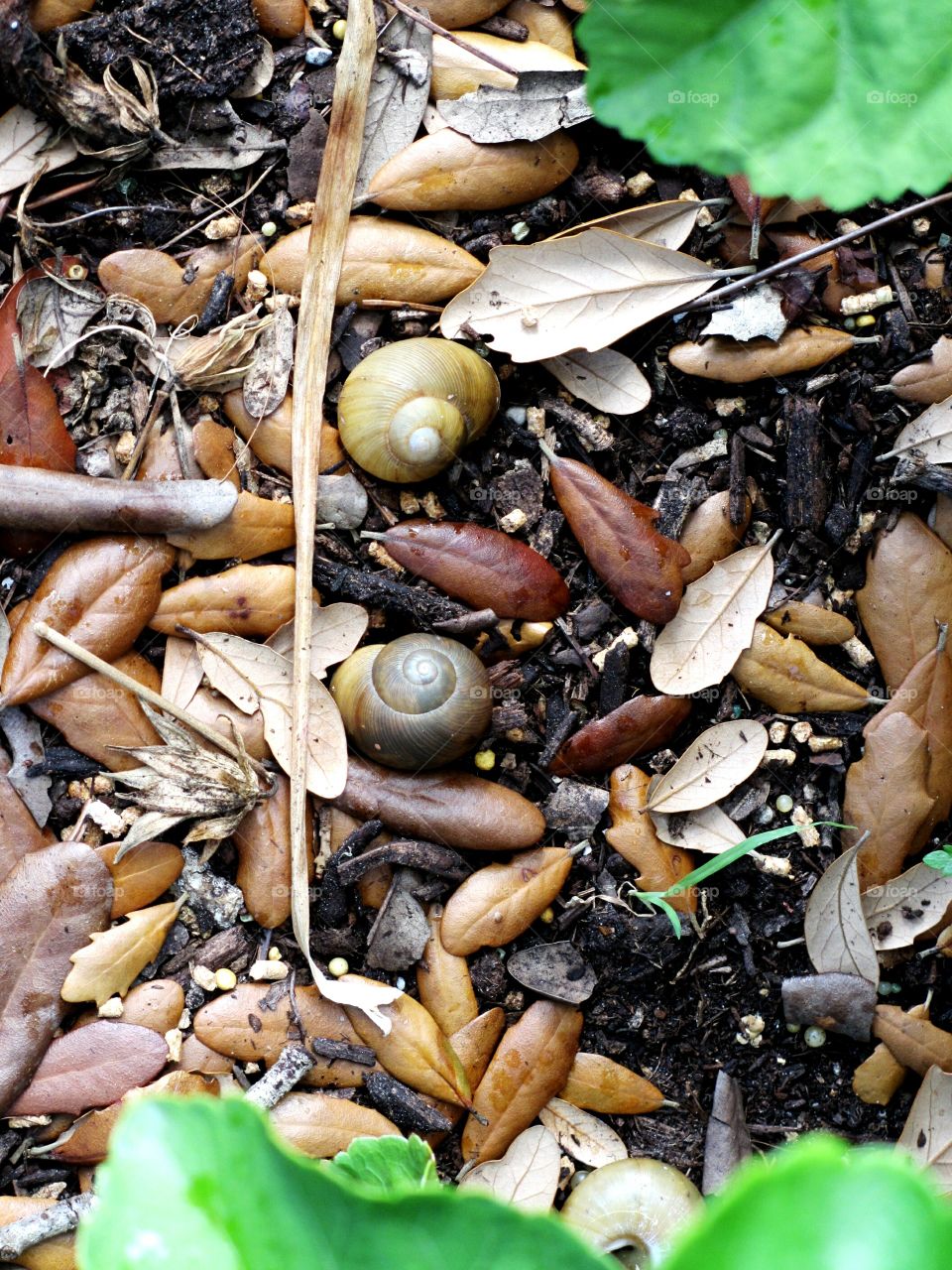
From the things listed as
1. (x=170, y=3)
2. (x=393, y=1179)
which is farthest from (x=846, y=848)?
(x=170, y=3)

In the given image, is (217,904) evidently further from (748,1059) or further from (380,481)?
(748,1059)

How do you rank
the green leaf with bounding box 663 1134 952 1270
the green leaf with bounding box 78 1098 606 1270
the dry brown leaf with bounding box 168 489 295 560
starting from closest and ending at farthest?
1. the green leaf with bounding box 663 1134 952 1270
2. the green leaf with bounding box 78 1098 606 1270
3. the dry brown leaf with bounding box 168 489 295 560

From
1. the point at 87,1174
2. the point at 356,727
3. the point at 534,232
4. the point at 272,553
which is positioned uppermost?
the point at 534,232

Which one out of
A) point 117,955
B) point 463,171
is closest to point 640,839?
point 117,955

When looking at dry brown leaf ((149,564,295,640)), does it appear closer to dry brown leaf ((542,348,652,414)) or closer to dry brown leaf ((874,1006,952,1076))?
dry brown leaf ((542,348,652,414))

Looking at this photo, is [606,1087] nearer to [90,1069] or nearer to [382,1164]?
[382,1164]

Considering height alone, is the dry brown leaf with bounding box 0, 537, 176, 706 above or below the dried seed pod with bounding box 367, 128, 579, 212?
below

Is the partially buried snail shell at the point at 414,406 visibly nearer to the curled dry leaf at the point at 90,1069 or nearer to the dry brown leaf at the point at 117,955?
the dry brown leaf at the point at 117,955

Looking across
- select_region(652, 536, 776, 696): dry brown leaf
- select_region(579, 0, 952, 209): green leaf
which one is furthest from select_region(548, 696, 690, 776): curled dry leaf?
select_region(579, 0, 952, 209): green leaf
